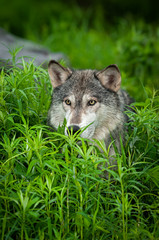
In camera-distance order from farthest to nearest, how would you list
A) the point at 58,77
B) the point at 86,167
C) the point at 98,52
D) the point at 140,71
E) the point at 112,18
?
1. the point at 112,18
2. the point at 98,52
3. the point at 140,71
4. the point at 58,77
5. the point at 86,167

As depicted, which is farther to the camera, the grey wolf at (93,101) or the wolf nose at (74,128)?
the grey wolf at (93,101)

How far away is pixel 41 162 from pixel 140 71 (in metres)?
5.73

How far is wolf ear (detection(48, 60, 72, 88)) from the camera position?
15.0ft

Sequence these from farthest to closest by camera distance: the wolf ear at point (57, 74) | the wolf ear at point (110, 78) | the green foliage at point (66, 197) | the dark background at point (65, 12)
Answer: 1. the dark background at point (65, 12)
2. the wolf ear at point (57, 74)
3. the wolf ear at point (110, 78)
4. the green foliage at point (66, 197)

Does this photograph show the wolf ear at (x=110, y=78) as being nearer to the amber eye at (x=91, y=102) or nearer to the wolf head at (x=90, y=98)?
the wolf head at (x=90, y=98)

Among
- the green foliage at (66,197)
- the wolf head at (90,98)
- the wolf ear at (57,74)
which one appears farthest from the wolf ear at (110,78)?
the green foliage at (66,197)

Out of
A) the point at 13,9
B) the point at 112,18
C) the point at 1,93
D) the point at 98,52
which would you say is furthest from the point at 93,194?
the point at 112,18

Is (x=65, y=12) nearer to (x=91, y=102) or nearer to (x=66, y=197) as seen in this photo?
(x=91, y=102)

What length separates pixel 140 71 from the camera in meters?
8.42

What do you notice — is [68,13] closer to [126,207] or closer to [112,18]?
[112,18]

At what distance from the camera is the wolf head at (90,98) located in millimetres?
4156

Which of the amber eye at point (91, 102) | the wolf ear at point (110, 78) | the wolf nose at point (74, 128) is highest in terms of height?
the wolf ear at point (110, 78)

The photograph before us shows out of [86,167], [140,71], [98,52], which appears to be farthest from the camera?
[98,52]

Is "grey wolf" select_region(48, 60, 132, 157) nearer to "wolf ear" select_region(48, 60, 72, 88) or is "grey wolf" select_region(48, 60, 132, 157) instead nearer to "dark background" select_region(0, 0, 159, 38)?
"wolf ear" select_region(48, 60, 72, 88)
